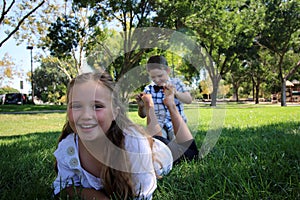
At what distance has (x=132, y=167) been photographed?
5.23 ft

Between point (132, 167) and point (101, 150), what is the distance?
230mm

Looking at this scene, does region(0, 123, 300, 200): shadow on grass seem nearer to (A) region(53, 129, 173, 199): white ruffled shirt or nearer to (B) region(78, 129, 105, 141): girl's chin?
(A) region(53, 129, 173, 199): white ruffled shirt

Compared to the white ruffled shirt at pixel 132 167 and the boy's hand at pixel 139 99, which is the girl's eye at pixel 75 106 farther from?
the boy's hand at pixel 139 99

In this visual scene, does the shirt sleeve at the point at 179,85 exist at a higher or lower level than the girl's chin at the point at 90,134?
higher

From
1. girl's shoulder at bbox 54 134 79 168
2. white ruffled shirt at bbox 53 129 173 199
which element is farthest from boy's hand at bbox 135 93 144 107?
girl's shoulder at bbox 54 134 79 168

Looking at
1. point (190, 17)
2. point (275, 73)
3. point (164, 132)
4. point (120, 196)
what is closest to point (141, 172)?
point (120, 196)

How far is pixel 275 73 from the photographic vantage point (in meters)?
35.3

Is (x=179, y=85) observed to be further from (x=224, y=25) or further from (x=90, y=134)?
(x=224, y=25)

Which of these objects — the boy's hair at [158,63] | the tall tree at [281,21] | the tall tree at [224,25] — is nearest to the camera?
the boy's hair at [158,63]

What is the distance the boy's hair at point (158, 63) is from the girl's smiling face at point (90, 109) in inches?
24.2

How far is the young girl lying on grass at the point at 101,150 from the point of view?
1.54 meters

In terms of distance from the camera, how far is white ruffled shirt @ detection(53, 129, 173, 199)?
158 cm

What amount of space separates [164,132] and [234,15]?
17745mm

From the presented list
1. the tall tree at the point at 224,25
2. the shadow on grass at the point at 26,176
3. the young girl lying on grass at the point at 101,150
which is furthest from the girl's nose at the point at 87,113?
the tall tree at the point at 224,25
